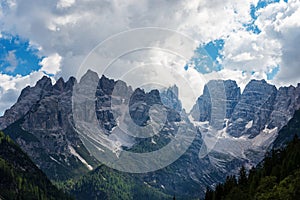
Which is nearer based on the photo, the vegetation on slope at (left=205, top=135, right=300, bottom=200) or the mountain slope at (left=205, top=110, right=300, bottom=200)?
the vegetation on slope at (left=205, top=135, right=300, bottom=200)

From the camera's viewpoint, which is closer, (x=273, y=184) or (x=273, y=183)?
(x=273, y=184)

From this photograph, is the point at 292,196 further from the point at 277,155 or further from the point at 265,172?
the point at 277,155

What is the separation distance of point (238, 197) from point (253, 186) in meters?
12.9

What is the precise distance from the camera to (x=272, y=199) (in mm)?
105312

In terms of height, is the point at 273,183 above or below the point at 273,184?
above

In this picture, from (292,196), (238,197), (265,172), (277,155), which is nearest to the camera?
(292,196)

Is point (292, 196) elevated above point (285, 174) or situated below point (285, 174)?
below

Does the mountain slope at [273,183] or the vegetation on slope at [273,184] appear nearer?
the vegetation on slope at [273,184]

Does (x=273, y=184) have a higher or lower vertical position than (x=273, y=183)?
lower

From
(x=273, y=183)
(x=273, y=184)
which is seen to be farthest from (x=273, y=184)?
(x=273, y=183)

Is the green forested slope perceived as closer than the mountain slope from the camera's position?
Yes

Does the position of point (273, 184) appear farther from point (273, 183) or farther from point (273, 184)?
point (273, 183)

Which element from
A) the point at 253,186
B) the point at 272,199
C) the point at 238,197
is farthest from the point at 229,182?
the point at 272,199

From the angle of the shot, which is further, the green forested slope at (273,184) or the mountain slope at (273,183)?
the mountain slope at (273,183)
